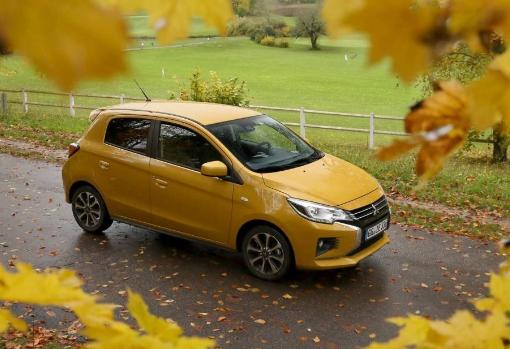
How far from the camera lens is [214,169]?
5727 millimetres

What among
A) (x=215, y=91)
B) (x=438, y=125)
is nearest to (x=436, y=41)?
(x=438, y=125)

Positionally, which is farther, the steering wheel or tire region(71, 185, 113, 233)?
tire region(71, 185, 113, 233)

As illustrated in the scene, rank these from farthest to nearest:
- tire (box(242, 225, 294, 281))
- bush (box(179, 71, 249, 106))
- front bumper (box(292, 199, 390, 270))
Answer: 1. bush (box(179, 71, 249, 106))
2. tire (box(242, 225, 294, 281))
3. front bumper (box(292, 199, 390, 270))

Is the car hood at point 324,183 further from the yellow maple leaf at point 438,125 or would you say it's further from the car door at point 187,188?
the yellow maple leaf at point 438,125

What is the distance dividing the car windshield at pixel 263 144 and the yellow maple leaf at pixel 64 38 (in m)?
5.42

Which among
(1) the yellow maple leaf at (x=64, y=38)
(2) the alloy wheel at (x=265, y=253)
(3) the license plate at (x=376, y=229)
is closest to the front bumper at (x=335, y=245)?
(3) the license plate at (x=376, y=229)

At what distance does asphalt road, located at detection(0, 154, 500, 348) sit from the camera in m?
5.06

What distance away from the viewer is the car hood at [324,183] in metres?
5.62

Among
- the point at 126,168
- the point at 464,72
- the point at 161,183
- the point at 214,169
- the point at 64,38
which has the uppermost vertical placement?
the point at 64,38

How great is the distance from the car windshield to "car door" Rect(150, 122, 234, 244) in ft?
0.73

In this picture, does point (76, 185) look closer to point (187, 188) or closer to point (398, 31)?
point (187, 188)

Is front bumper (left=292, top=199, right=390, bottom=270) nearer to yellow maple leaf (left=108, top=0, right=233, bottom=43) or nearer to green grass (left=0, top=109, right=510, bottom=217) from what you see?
green grass (left=0, top=109, right=510, bottom=217)

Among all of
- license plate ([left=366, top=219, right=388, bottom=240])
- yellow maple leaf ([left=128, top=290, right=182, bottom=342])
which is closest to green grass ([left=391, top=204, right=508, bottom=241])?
license plate ([left=366, top=219, right=388, bottom=240])

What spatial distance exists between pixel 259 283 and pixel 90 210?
8.23 ft
